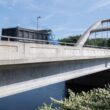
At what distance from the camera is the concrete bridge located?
1359cm

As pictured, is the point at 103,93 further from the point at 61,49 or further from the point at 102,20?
the point at 102,20

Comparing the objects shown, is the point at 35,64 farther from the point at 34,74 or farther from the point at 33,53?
the point at 33,53

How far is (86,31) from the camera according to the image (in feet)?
244

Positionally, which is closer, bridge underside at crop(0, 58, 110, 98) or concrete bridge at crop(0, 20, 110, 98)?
concrete bridge at crop(0, 20, 110, 98)

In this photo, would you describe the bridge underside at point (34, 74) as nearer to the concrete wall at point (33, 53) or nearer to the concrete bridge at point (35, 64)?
the concrete bridge at point (35, 64)

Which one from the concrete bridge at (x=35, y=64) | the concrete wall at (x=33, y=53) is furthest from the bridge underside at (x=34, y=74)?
the concrete wall at (x=33, y=53)

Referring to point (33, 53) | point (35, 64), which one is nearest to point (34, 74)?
point (35, 64)

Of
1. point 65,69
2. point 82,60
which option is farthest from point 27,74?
Answer: point 82,60

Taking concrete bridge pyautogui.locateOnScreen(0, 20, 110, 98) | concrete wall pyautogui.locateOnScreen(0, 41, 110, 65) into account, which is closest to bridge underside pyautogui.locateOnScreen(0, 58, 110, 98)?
concrete bridge pyautogui.locateOnScreen(0, 20, 110, 98)

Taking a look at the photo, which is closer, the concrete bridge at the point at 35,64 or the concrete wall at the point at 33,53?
the concrete wall at the point at 33,53

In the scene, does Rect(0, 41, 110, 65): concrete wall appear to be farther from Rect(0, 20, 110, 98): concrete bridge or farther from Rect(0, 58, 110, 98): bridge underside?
Rect(0, 58, 110, 98): bridge underside

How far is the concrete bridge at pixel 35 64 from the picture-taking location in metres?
13.6

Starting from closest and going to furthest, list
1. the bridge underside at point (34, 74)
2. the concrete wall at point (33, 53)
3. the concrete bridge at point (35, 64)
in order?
the concrete wall at point (33, 53) → the concrete bridge at point (35, 64) → the bridge underside at point (34, 74)

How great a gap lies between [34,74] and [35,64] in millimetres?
669
